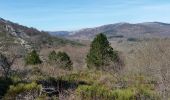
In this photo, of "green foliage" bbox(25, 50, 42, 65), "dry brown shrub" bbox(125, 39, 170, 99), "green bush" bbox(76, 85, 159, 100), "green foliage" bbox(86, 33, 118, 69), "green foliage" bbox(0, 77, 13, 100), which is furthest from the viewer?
"green foliage" bbox(86, 33, 118, 69)

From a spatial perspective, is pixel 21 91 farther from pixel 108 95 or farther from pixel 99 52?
pixel 99 52

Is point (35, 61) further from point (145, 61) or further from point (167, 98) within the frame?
point (167, 98)

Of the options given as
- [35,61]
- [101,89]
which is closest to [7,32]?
[35,61]

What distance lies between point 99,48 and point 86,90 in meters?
27.1

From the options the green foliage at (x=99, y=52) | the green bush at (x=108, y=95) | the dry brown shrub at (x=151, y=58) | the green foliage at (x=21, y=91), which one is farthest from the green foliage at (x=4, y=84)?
the green foliage at (x=99, y=52)

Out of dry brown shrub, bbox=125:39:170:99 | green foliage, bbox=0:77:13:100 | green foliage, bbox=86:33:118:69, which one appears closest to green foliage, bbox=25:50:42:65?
green foliage, bbox=86:33:118:69

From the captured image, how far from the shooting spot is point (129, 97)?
13.7 m

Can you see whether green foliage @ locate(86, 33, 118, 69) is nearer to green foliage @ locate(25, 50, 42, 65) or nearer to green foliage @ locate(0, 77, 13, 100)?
green foliage @ locate(25, 50, 42, 65)

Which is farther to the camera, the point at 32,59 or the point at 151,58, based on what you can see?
the point at 32,59

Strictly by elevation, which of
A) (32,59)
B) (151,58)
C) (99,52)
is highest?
(151,58)

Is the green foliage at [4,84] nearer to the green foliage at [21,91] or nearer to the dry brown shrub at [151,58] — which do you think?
the green foliage at [21,91]

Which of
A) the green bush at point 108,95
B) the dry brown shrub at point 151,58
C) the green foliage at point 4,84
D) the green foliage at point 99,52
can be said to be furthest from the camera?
the green foliage at point 99,52

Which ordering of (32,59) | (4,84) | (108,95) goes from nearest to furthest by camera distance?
(108,95), (4,84), (32,59)

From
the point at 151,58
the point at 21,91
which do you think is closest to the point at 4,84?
the point at 21,91
